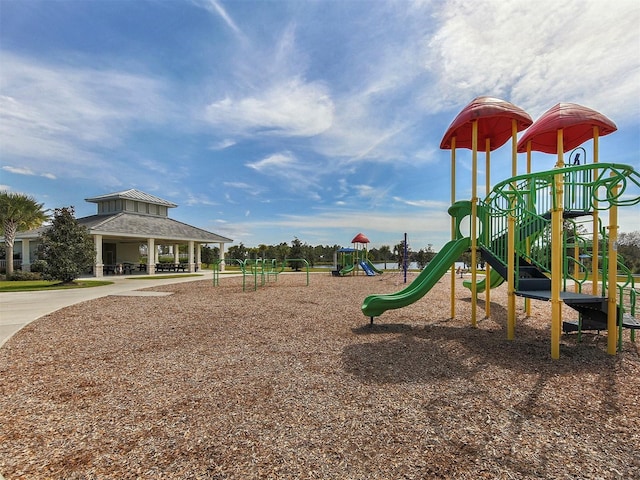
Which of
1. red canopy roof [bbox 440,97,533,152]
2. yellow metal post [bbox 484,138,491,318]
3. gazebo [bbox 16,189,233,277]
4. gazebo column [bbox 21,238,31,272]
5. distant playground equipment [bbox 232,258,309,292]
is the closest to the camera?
red canopy roof [bbox 440,97,533,152]

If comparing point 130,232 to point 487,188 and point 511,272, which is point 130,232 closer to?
point 487,188

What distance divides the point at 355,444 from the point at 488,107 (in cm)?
578

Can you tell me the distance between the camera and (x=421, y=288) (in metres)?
6.22

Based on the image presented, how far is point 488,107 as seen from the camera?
583cm

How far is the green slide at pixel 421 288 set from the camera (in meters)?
6.17

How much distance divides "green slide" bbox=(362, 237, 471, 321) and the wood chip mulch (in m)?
0.51

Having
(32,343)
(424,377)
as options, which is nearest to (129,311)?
Answer: (32,343)

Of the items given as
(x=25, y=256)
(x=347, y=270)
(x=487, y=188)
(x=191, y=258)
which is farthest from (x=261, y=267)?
(x=25, y=256)

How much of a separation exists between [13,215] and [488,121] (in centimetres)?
2626

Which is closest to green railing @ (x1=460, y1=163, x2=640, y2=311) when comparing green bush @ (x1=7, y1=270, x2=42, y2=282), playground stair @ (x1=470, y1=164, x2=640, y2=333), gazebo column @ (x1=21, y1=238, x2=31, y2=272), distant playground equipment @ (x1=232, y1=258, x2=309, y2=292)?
playground stair @ (x1=470, y1=164, x2=640, y2=333)

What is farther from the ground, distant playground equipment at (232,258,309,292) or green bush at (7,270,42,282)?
distant playground equipment at (232,258,309,292)

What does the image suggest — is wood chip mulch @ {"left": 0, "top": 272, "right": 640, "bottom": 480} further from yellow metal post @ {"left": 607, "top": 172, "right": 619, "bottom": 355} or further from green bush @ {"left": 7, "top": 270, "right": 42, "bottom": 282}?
green bush @ {"left": 7, "top": 270, "right": 42, "bottom": 282}

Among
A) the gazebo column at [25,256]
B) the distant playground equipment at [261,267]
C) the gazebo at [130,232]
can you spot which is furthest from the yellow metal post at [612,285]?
the gazebo column at [25,256]

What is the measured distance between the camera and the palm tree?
784 inches
